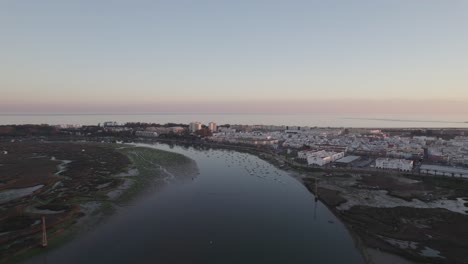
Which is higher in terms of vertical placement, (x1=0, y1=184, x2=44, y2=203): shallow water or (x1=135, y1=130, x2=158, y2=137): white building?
(x1=135, y1=130, x2=158, y2=137): white building

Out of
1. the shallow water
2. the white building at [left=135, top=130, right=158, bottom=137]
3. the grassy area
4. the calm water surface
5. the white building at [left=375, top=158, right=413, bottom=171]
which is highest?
the white building at [left=135, top=130, right=158, bottom=137]

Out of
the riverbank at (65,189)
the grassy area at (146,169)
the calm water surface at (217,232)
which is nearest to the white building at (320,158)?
the calm water surface at (217,232)

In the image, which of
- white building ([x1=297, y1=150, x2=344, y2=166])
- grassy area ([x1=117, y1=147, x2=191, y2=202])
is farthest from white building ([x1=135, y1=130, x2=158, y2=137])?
white building ([x1=297, y1=150, x2=344, y2=166])

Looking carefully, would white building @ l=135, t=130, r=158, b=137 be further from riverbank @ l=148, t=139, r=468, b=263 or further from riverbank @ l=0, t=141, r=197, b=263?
riverbank @ l=148, t=139, r=468, b=263

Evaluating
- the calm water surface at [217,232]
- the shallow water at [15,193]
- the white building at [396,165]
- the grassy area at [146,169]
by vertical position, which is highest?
the white building at [396,165]

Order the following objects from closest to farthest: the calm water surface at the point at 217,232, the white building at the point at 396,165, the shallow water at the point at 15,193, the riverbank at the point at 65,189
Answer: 1. the calm water surface at the point at 217,232
2. the riverbank at the point at 65,189
3. the shallow water at the point at 15,193
4. the white building at the point at 396,165

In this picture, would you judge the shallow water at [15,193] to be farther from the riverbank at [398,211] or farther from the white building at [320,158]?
the white building at [320,158]

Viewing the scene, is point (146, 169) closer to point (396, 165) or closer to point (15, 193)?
point (15, 193)
